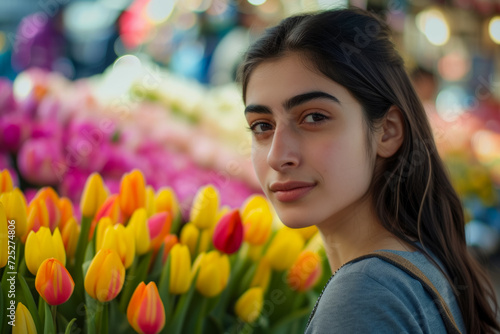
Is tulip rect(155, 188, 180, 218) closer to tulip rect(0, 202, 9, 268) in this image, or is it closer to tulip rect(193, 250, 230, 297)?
tulip rect(193, 250, 230, 297)

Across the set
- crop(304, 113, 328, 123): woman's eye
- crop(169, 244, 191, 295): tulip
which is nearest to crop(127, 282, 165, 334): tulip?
crop(169, 244, 191, 295): tulip

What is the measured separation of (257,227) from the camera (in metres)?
1.31

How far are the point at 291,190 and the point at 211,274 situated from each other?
0.25 m

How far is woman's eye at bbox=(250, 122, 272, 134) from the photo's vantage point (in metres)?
1.17

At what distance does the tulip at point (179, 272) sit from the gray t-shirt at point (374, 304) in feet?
0.97

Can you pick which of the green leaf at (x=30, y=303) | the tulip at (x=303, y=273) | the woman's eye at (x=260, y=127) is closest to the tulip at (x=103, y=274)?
the green leaf at (x=30, y=303)

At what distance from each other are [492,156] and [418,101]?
173 inches

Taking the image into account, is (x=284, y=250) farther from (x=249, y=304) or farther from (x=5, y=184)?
(x=5, y=184)

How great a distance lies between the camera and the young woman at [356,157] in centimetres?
105

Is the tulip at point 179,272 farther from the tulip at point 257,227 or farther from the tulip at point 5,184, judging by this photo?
the tulip at point 5,184

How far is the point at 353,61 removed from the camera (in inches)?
43.9

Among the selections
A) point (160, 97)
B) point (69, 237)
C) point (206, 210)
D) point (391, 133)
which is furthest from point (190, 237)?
point (160, 97)

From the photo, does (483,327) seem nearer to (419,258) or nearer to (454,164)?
(419,258)

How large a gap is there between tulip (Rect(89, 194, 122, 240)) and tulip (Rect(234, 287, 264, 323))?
0.33 metres
